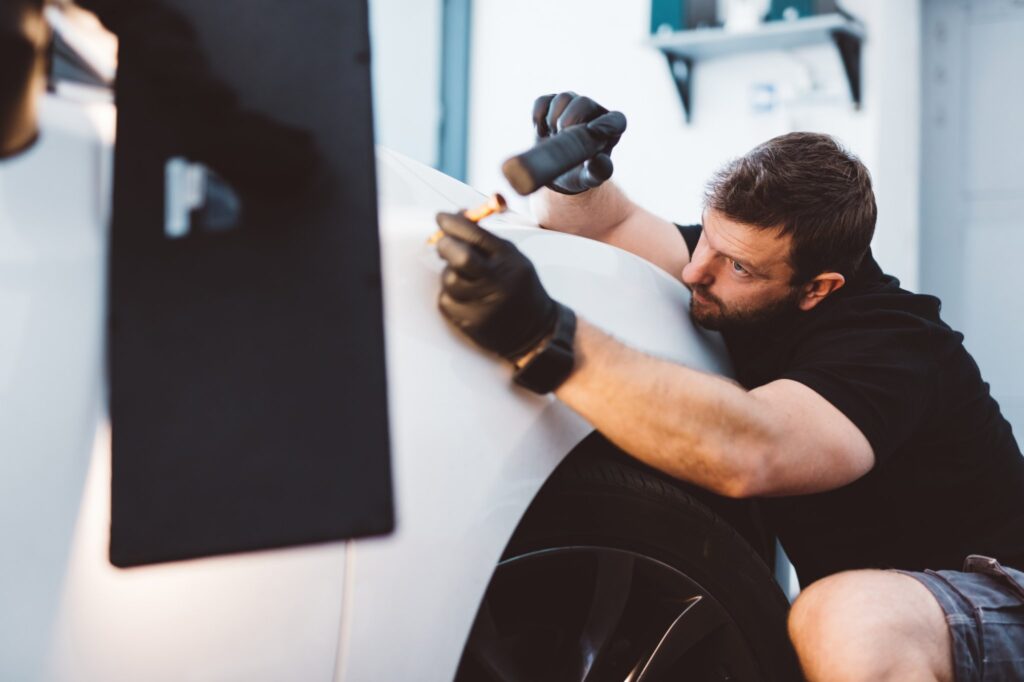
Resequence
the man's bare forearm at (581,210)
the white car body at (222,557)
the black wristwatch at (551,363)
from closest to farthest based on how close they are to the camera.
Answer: the white car body at (222,557) → the black wristwatch at (551,363) → the man's bare forearm at (581,210)

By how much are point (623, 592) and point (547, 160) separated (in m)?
0.52

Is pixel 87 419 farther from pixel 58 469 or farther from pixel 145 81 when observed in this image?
pixel 145 81

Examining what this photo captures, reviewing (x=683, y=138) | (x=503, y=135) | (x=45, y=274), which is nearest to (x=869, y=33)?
(x=683, y=138)

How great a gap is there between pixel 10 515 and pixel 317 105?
0.43m

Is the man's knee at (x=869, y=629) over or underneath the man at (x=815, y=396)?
underneath

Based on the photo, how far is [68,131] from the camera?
770mm

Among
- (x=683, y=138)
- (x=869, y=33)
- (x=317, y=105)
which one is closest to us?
(x=317, y=105)

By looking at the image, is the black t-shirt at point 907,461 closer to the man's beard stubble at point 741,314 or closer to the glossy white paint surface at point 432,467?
the man's beard stubble at point 741,314

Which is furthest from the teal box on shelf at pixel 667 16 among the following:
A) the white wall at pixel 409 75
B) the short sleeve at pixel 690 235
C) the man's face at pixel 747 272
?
the man's face at pixel 747 272

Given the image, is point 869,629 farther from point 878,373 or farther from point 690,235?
point 690,235

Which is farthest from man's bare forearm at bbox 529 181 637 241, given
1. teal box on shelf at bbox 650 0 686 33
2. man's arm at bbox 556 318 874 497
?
teal box on shelf at bbox 650 0 686 33

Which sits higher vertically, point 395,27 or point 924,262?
point 395,27

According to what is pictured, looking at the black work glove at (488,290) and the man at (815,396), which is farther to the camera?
the man at (815,396)

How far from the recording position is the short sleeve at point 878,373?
1242mm
